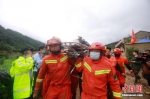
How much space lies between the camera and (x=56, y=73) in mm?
3613

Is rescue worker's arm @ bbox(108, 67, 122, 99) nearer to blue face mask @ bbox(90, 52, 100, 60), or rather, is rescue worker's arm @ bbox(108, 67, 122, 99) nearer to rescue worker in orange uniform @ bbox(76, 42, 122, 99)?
rescue worker in orange uniform @ bbox(76, 42, 122, 99)

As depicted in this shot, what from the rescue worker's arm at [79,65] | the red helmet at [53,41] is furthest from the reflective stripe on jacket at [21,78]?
the rescue worker's arm at [79,65]

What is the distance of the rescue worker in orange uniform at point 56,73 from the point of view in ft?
11.8

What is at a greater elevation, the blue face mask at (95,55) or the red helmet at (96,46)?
the red helmet at (96,46)

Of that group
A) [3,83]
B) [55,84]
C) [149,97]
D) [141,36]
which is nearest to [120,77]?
[149,97]

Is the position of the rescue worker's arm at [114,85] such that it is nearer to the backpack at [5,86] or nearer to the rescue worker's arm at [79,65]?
the rescue worker's arm at [79,65]

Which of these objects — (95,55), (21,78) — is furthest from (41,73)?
(95,55)

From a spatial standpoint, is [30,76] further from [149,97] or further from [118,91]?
[149,97]

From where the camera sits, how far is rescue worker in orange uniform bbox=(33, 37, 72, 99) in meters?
3.60

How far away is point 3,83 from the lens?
4.35 m

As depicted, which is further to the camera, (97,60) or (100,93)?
(97,60)

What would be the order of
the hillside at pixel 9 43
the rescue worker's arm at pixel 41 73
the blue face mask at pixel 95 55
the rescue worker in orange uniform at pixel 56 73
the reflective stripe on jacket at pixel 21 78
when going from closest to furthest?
1. the blue face mask at pixel 95 55
2. the rescue worker in orange uniform at pixel 56 73
3. the rescue worker's arm at pixel 41 73
4. the reflective stripe on jacket at pixel 21 78
5. the hillside at pixel 9 43

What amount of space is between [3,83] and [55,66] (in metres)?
1.78

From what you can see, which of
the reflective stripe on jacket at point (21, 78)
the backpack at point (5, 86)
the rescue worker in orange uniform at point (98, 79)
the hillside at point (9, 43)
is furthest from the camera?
the hillside at point (9, 43)
